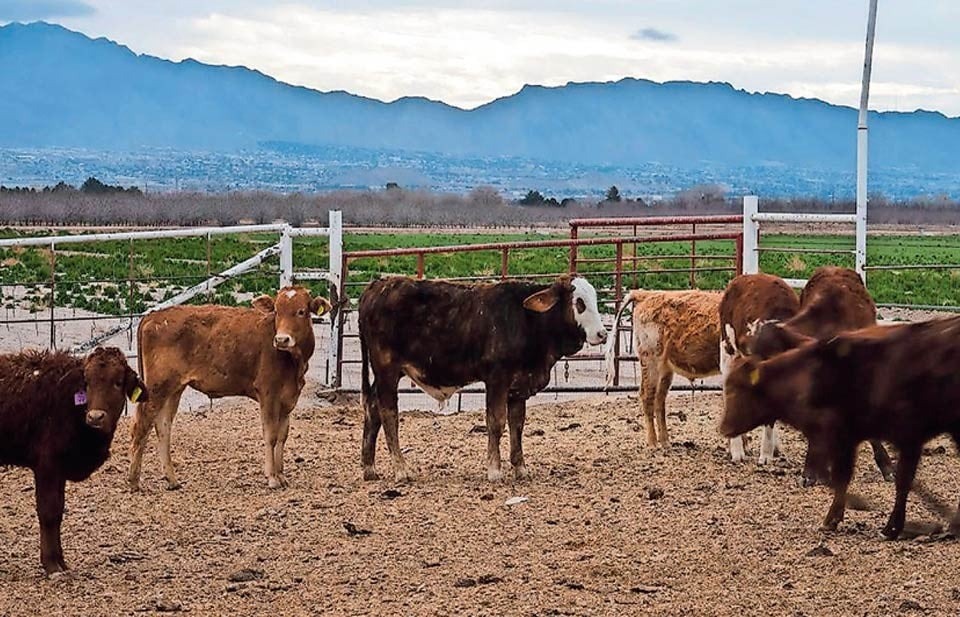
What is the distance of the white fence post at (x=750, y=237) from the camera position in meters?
14.9

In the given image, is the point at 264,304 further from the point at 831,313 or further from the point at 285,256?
the point at 831,313

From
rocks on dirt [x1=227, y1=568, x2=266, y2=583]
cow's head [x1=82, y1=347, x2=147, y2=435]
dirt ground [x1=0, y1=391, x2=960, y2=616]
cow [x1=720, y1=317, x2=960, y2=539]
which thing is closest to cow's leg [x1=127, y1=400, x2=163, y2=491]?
dirt ground [x1=0, y1=391, x2=960, y2=616]

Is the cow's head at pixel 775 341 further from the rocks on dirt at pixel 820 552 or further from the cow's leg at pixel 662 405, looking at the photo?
the cow's leg at pixel 662 405

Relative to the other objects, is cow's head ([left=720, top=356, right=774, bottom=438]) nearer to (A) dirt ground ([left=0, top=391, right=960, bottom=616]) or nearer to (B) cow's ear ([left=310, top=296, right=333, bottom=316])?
(A) dirt ground ([left=0, top=391, right=960, bottom=616])

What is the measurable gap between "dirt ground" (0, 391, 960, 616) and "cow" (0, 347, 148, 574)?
54cm

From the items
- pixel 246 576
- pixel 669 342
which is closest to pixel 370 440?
pixel 669 342

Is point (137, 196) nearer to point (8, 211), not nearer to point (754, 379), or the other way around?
point (8, 211)

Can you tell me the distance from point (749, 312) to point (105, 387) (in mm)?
4760

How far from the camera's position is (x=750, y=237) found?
48.8ft

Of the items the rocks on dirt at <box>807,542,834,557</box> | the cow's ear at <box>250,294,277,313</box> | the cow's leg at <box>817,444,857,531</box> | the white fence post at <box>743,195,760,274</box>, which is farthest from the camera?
the white fence post at <box>743,195,760,274</box>

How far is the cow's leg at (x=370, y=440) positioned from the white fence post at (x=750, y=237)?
5.08 m

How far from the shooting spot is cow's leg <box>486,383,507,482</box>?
1092cm

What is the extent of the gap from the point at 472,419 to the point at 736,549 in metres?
6.46

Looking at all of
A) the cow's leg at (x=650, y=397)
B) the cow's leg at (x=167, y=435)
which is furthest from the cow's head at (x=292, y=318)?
the cow's leg at (x=650, y=397)
